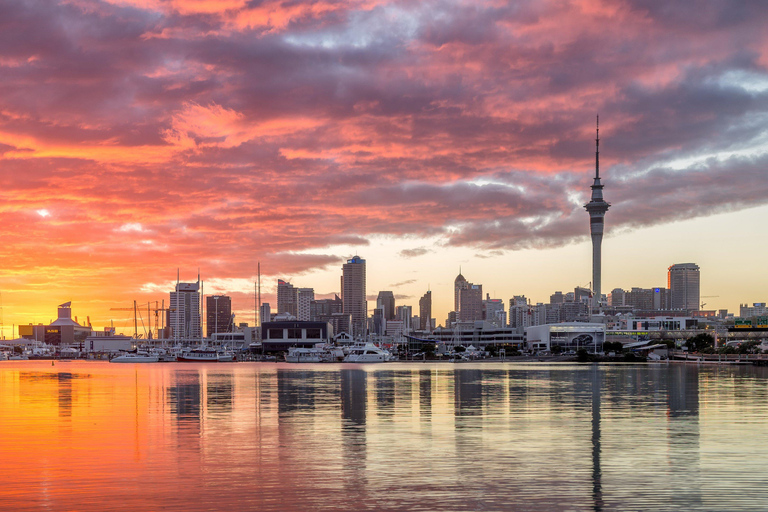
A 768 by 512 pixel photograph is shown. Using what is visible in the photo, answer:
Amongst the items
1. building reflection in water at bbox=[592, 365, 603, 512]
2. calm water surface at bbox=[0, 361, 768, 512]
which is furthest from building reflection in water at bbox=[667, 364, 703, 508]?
building reflection in water at bbox=[592, 365, 603, 512]

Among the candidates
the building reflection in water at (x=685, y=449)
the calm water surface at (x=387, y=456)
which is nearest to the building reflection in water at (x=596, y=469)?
the calm water surface at (x=387, y=456)

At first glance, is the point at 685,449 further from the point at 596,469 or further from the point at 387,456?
the point at 387,456

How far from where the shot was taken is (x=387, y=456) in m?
36.8

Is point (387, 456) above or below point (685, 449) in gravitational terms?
above

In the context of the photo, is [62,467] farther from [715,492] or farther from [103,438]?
[715,492]

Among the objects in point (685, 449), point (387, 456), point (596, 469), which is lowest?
point (685, 449)

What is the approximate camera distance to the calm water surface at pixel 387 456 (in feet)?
89.7

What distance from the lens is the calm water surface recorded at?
1076 inches

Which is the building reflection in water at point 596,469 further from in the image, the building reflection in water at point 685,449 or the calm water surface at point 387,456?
the building reflection in water at point 685,449

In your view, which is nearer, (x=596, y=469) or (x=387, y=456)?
(x=596, y=469)

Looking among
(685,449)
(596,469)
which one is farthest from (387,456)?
(685,449)

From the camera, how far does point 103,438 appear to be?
147ft

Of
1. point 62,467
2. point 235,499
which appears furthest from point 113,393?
point 235,499

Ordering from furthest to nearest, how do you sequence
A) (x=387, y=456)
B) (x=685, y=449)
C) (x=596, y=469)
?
(x=685, y=449) < (x=387, y=456) < (x=596, y=469)
